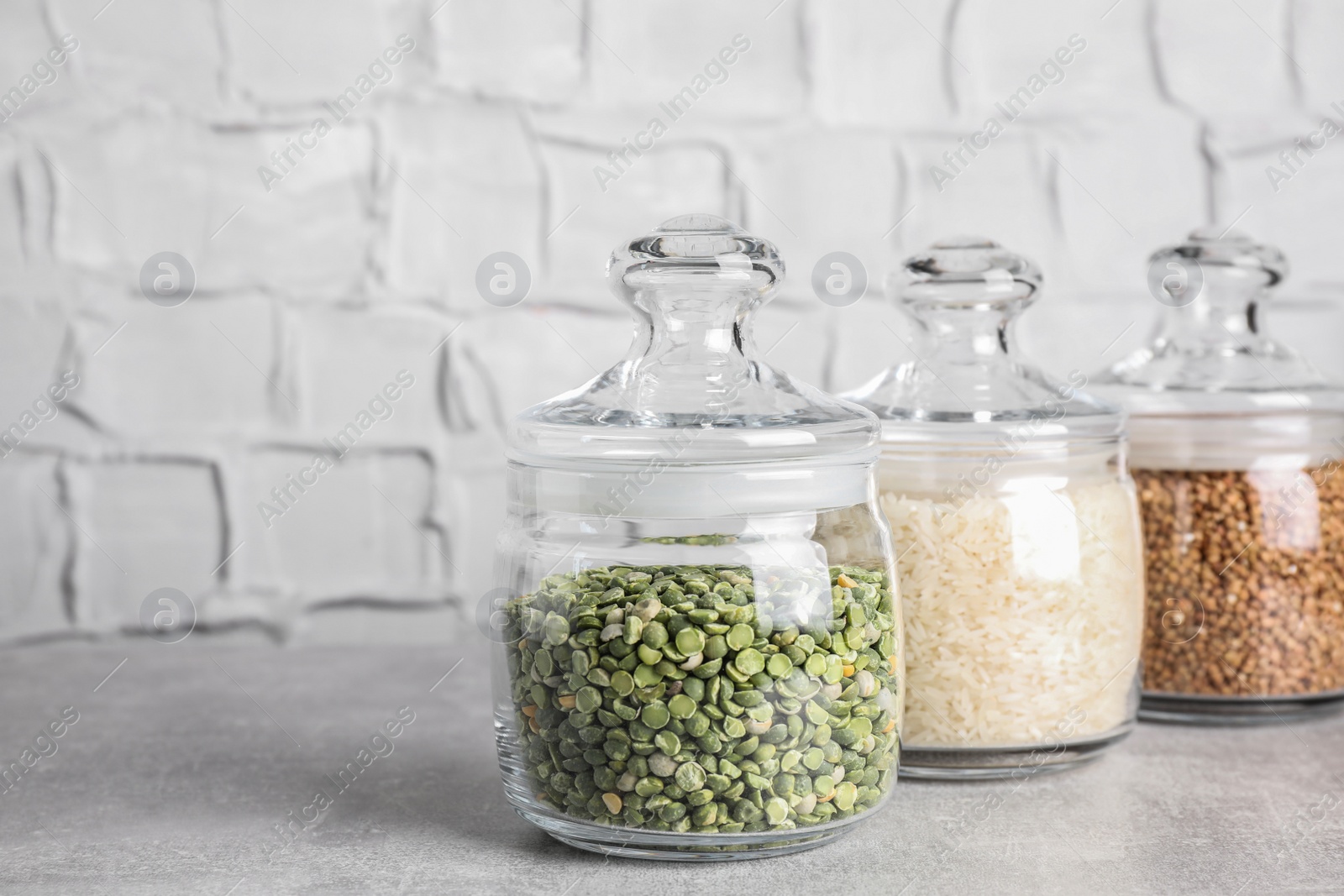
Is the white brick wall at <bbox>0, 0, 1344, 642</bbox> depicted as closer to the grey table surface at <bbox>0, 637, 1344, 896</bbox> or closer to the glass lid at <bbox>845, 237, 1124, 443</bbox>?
the grey table surface at <bbox>0, 637, 1344, 896</bbox>

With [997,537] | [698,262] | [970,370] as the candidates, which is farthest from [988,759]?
[698,262]

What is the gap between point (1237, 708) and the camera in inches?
36.4

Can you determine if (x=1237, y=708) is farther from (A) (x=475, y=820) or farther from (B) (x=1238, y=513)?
(A) (x=475, y=820)

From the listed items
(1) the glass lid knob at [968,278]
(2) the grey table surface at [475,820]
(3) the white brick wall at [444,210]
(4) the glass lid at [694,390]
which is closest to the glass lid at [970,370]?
(1) the glass lid knob at [968,278]

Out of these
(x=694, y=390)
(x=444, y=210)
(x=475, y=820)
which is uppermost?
Answer: (x=444, y=210)

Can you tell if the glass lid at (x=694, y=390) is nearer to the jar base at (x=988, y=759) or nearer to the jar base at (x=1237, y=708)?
the jar base at (x=988, y=759)

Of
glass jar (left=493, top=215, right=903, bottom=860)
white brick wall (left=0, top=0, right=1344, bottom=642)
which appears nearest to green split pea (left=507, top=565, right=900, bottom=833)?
glass jar (left=493, top=215, right=903, bottom=860)

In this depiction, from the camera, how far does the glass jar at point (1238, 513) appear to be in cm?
90

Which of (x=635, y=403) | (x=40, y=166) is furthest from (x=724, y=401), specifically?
(x=40, y=166)

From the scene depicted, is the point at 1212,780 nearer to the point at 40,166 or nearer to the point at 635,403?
the point at 635,403

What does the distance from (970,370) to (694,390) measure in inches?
9.1

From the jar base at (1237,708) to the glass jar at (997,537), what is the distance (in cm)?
13

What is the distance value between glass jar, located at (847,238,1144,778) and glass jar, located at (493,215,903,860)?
8cm

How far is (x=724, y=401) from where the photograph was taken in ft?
2.18
